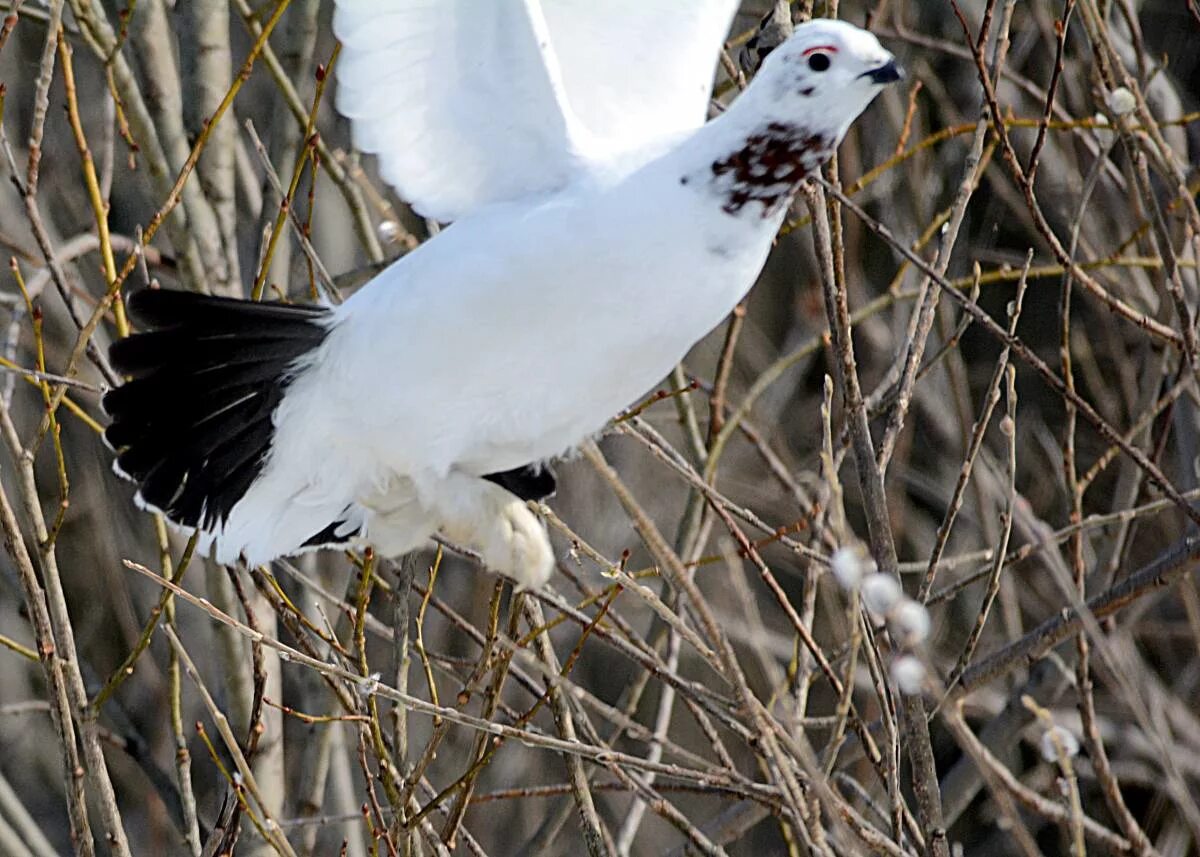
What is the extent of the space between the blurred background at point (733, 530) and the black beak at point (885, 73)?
21 centimetres

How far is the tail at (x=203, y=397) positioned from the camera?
311cm

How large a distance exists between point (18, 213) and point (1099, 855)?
530 cm

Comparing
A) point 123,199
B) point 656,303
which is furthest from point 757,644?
point 123,199

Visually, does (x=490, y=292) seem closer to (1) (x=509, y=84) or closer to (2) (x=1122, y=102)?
(1) (x=509, y=84)

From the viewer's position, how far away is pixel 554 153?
2.92m

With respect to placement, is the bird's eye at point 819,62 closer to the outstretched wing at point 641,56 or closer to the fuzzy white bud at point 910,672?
the outstretched wing at point 641,56

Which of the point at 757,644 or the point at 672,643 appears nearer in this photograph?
the point at 757,644

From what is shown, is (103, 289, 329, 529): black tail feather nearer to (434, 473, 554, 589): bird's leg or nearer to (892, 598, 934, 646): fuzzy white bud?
(434, 473, 554, 589): bird's leg

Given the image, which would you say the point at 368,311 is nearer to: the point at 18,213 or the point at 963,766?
the point at 963,766

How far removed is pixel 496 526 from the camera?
3.04m

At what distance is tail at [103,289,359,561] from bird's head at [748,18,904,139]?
0.98 m

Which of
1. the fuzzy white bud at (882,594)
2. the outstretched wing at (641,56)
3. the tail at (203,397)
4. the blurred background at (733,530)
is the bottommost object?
the blurred background at (733,530)

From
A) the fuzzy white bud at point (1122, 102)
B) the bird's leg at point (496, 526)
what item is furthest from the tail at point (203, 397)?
the fuzzy white bud at point (1122, 102)

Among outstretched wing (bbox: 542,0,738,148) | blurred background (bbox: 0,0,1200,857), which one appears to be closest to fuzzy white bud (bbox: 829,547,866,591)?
blurred background (bbox: 0,0,1200,857)
